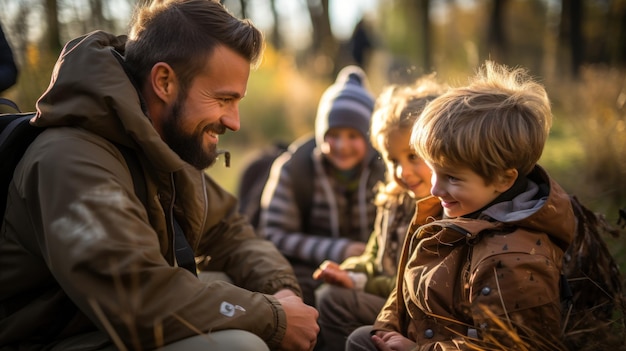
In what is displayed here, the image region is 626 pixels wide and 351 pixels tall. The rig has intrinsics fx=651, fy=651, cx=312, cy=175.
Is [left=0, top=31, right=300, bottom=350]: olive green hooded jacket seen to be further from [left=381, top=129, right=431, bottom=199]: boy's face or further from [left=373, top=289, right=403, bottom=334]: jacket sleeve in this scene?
[left=381, top=129, right=431, bottom=199]: boy's face

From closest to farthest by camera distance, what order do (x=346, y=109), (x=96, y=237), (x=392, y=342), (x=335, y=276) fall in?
(x=96, y=237) → (x=392, y=342) → (x=335, y=276) → (x=346, y=109)

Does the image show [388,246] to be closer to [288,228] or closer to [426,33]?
[288,228]

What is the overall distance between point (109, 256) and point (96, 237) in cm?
8

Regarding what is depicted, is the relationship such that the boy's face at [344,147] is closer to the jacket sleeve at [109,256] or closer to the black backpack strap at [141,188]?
the black backpack strap at [141,188]

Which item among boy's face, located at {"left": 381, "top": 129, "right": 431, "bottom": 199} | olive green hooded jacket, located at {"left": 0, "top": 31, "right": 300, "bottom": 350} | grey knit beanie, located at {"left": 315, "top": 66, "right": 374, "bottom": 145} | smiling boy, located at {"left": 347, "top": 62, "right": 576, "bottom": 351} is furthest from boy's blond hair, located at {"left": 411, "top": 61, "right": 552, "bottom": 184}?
grey knit beanie, located at {"left": 315, "top": 66, "right": 374, "bottom": 145}

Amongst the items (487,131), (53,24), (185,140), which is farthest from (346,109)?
(53,24)

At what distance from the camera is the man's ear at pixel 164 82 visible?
2850 mm

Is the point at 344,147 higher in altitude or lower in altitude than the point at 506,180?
lower

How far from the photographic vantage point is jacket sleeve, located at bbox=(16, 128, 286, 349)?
216cm

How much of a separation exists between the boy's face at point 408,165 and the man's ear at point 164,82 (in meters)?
1.12

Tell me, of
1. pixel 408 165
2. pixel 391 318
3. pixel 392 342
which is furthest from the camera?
pixel 408 165

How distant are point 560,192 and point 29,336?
205 centimetres

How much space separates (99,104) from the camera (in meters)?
2.46

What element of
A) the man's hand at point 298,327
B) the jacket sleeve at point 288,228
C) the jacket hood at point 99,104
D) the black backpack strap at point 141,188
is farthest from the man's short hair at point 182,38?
the jacket sleeve at point 288,228
